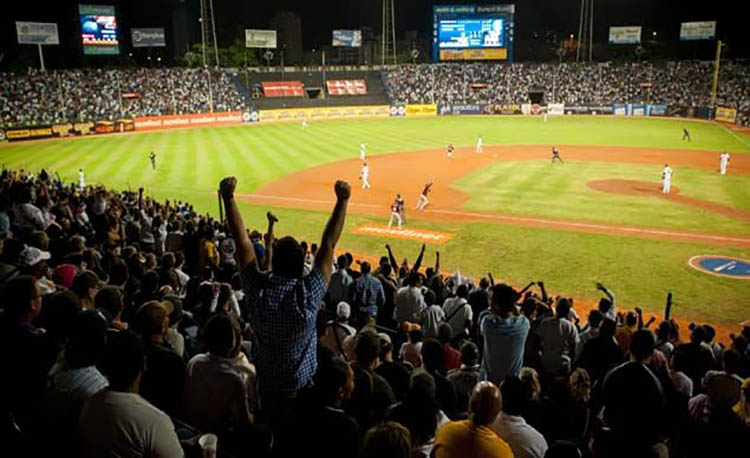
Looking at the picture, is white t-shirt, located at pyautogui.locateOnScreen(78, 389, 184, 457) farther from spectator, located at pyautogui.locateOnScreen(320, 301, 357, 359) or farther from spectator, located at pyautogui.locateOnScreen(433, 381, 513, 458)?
spectator, located at pyautogui.locateOnScreen(320, 301, 357, 359)

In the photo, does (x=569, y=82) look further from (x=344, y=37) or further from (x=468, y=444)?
(x=468, y=444)

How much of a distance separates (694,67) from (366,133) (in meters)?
50.8

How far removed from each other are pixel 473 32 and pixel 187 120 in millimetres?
44156

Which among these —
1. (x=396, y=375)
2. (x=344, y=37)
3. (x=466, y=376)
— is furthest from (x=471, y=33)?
(x=396, y=375)

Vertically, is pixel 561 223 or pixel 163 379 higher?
pixel 163 379

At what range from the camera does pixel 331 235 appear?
5023mm

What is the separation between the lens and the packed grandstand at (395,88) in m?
62.8

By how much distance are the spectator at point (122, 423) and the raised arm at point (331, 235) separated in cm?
169

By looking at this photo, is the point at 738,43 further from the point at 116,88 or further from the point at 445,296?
the point at 445,296

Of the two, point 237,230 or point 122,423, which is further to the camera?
point 237,230

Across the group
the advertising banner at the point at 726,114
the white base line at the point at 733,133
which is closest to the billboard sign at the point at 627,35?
the advertising banner at the point at 726,114

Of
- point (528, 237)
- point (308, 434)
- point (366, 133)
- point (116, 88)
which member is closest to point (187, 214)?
point (528, 237)

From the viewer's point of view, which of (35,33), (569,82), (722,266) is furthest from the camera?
(569,82)

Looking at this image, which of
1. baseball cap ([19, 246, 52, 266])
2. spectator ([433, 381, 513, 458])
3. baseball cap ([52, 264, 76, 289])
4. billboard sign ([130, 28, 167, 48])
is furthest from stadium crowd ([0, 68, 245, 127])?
spectator ([433, 381, 513, 458])
